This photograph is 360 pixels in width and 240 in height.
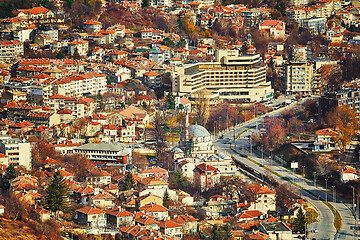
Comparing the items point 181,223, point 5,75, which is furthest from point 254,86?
point 181,223

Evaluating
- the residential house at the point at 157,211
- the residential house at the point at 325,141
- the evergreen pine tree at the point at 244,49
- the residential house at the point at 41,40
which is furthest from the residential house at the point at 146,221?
the evergreen pine tree at the point at 244,49

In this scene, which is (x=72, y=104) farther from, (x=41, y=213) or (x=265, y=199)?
(x=41, y=213)

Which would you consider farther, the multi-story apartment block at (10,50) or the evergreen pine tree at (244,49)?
the evergreen pine tree at (244,49)

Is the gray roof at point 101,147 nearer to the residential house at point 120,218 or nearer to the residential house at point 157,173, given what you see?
the residential house at point 157,173

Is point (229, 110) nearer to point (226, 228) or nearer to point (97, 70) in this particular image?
point (97, 70)

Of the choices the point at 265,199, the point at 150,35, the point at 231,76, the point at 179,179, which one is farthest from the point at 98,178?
the point at 150,35

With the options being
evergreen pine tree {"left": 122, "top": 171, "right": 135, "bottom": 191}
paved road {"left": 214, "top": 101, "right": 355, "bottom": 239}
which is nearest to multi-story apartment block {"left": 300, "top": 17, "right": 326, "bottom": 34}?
paved road {"left": 214, "top": 101, "right": 355, "bottom": 239}
